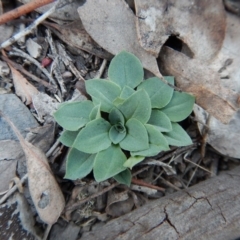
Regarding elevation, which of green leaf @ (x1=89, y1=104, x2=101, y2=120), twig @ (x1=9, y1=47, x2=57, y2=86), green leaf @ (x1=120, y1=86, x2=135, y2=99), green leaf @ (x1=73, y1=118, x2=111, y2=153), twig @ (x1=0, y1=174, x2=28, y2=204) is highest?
green leaf @ (x1=120, y1=86, x2=135, y2=99)

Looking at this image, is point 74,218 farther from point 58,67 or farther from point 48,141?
point 58,67

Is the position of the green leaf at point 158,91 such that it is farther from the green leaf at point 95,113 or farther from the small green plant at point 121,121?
the green leaf at point 95,113

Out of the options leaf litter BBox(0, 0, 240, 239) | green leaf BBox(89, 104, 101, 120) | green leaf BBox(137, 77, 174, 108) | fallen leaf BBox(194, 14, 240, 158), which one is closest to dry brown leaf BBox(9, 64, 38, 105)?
leaf litter BBox(0, 0, 240, 239)

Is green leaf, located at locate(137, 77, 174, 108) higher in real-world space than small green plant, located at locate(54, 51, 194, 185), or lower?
higher

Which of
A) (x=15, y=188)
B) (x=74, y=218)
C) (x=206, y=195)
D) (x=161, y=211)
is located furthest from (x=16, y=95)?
(x=206, y=195)

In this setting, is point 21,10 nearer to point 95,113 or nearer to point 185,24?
point 95,113

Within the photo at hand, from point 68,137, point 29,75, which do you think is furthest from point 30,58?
point 68,137

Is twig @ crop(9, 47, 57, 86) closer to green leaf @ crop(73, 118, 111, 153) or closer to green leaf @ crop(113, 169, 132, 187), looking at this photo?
green leaf @ crop(73, 118, 111, 153)
